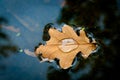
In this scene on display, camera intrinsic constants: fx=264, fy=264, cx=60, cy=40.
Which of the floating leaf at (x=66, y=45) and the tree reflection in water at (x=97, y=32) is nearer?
the floating leaf at (x=66, y=45)

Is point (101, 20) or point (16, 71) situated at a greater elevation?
point (101, 20)

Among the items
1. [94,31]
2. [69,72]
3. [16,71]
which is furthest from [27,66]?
[94,31]

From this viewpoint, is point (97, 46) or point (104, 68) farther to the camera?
point (104, 68)

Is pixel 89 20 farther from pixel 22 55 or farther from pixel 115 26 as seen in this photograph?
pixel 22 55

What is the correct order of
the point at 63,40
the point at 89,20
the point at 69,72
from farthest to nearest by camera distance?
1. the point at 89,20
2. the point at 69,72
3. the point at 63,40

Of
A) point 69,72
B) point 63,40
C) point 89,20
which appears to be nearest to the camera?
point 63,40
